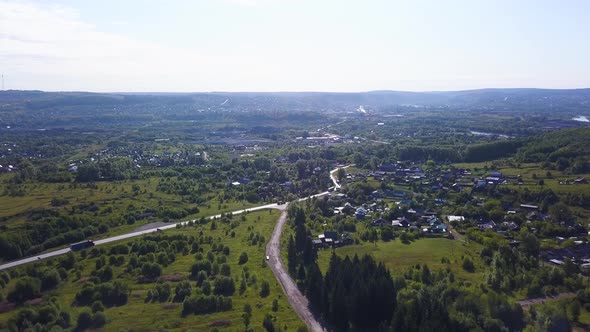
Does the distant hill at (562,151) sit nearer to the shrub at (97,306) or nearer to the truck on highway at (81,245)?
the truck on highway at (81,245)

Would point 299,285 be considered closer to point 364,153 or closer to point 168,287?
point 168,287

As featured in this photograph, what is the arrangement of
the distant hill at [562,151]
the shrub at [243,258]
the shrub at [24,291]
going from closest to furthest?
the shrub at [24,291] < the shrub at [243,258] < the distant hill at [562,151]

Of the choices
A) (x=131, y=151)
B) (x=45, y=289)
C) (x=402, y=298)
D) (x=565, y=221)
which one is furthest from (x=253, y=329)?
(x=131, y=151)

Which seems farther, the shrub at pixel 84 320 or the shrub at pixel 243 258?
the shrub at pixel 243 258

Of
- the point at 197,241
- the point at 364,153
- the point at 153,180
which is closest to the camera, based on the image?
the point at 197,241

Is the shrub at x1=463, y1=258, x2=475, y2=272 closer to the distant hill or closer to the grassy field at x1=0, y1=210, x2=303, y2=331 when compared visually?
→ the grassy field at x1=0, y1=210, x2=303, y2=331

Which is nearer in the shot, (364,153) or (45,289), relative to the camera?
(45,289)

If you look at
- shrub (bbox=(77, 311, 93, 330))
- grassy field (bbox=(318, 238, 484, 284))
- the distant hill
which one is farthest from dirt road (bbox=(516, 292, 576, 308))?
the distant hill

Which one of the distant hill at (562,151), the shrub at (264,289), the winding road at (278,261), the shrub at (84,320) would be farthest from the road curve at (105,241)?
the distant hill at (562,151)
